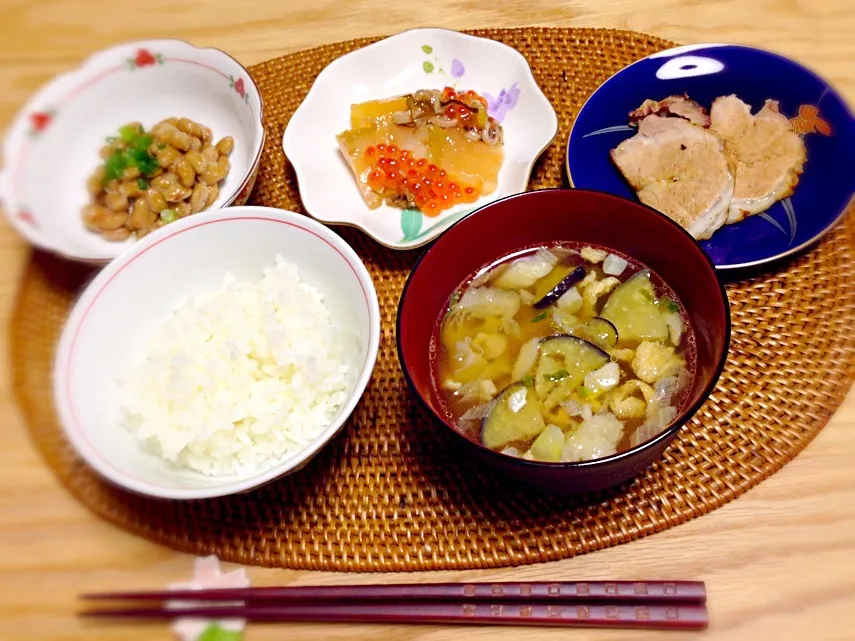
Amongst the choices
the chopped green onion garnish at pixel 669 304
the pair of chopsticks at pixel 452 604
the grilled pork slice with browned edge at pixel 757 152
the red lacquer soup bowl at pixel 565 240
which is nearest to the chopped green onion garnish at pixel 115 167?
the red lacquer soup bowl at pixel 565 240

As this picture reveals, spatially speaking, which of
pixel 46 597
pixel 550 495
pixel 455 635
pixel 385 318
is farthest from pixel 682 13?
pixel 46 597

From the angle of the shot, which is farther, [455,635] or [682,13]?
[682,13]

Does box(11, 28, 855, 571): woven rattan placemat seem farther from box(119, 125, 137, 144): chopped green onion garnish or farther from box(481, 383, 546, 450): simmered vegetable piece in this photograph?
box(119, 125, 137, 144): chopped green onion garnish

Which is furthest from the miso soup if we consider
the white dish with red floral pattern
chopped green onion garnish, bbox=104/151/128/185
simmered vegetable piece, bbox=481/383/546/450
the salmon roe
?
chopped green onion garnish, bbox=104/151/128/185

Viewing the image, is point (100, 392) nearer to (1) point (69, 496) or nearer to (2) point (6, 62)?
(1) point (69, 496)

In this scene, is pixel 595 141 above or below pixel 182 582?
above

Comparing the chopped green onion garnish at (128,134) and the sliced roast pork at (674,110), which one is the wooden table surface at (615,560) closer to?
the chopped green onion garnish at (128,134)
